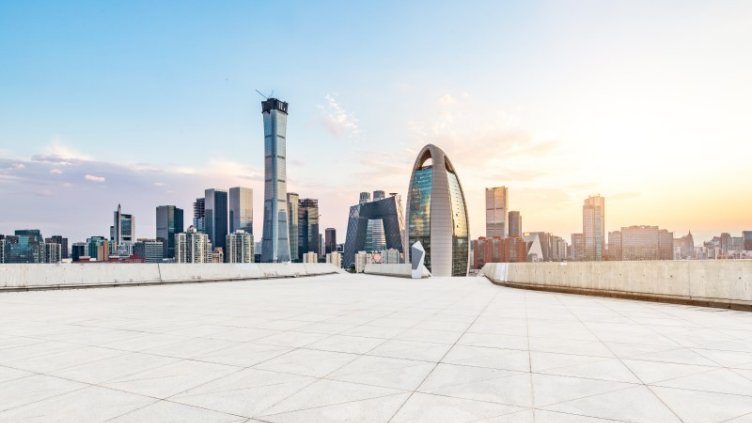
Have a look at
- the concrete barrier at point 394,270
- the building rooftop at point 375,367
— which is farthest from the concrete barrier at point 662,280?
the concrete barrier at point 394,270

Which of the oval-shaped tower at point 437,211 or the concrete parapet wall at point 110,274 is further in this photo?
the oval-shaped tower at point 437,211

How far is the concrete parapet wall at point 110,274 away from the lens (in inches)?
719

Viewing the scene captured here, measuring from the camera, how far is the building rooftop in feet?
13.9

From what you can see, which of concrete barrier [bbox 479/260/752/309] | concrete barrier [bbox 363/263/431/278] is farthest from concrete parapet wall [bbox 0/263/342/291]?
concrete barrier [bbox 479/260/752/309]

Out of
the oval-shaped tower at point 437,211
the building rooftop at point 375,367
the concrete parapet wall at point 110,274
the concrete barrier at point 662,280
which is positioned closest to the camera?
the building rooftop at point 375,367

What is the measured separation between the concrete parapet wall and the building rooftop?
31.2ft

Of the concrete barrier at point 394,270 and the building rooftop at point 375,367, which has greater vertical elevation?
the building rooftop at point 375,367

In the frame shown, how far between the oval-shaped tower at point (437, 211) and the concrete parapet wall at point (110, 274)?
138595mm

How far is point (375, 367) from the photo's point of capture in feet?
19.0

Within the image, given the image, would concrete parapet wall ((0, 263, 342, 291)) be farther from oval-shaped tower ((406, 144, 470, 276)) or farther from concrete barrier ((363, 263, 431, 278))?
oval-shaped tower ((406, 144, 470, 276))

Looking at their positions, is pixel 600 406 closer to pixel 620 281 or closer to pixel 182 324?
pixel 182 324

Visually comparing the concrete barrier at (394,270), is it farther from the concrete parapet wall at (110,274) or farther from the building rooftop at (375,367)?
the building rooftop at (375,367)

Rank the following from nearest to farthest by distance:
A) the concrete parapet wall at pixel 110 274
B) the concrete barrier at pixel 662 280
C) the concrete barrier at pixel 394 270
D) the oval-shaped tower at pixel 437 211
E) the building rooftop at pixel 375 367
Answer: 1. the building rooftop at pixel 375 367
2. the concrete barrier at pixel 662 280
3. the concrete parapet wall at pixel 110 274
4. the concrete barrier at pixel 394 270
5. the oval-shaped tower at pixel 437 211

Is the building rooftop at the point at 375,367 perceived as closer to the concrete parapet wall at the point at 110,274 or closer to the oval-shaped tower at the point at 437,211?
the concrete parapet wall at the point at 110,274
